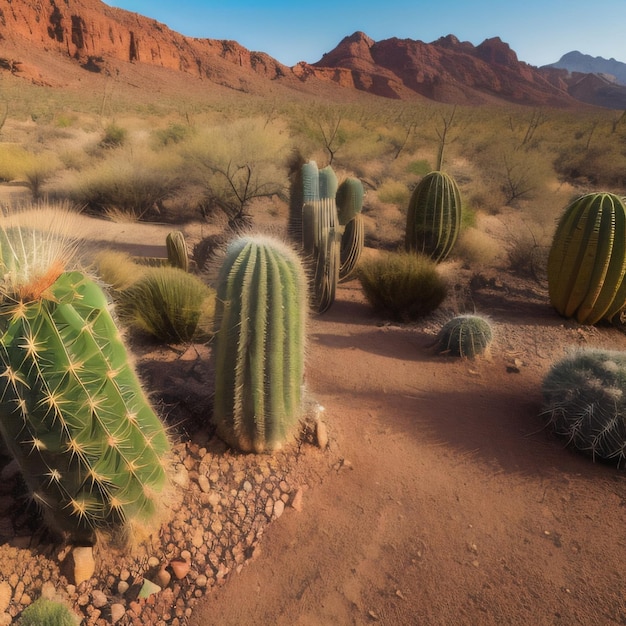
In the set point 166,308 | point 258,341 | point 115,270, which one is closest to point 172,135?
point 115,270

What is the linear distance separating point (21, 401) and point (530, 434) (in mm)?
3525

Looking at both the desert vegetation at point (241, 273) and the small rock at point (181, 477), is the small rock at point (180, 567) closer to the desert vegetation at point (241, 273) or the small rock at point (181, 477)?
the desert vegetation at point (241, 273)

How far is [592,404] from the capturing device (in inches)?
127

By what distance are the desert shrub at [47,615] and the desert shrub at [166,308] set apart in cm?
281

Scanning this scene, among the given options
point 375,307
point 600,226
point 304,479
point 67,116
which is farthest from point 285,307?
point 67,116

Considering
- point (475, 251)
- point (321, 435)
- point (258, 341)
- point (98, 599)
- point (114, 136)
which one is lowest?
point (98, 599)

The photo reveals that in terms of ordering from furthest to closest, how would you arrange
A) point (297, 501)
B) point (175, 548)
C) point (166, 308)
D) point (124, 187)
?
point (124, 187)
point (166, 308)
point (297, 501)
point (175, 548)

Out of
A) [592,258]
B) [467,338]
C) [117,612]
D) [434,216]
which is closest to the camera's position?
[117,612]

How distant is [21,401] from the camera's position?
1.85m

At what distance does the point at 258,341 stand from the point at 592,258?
4889mm

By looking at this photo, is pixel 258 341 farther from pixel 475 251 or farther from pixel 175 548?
pixel 475 251

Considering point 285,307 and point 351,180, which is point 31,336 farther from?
point 351,180

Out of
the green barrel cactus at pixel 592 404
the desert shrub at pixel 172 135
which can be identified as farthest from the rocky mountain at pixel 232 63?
the green barrel cactus at pixel 592 404

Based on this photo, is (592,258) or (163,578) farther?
(592,258)
